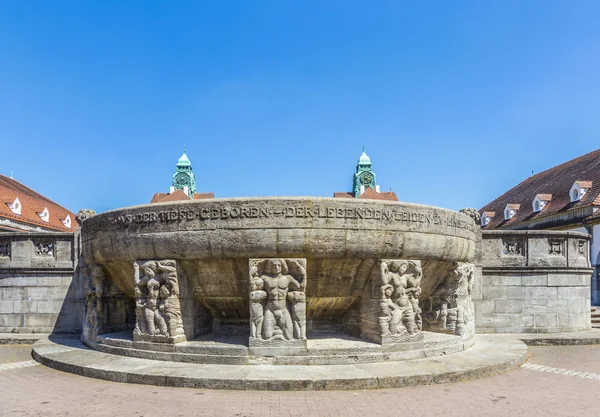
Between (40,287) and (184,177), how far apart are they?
72300 mm

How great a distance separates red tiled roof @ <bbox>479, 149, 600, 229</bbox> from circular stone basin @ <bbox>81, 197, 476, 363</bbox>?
76.3ft

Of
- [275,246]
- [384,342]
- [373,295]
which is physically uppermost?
[275,246]

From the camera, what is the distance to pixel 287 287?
25.8 ft

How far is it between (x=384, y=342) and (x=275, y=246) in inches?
95.6

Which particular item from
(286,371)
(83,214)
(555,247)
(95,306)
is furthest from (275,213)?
(555,247)

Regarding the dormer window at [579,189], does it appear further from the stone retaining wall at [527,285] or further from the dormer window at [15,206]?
the dormer window at [15,206]

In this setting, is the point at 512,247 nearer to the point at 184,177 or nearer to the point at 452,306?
the point at 452,306

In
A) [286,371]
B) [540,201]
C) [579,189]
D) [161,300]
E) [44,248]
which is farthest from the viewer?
[540,201]

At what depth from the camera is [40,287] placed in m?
12.5

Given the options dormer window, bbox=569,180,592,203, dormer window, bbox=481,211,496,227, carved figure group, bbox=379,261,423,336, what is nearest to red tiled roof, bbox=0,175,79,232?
carved figure group, bbox=379,261,423,336

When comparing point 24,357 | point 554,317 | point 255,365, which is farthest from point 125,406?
point 554,317

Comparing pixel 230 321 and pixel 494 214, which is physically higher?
pixel 494 214

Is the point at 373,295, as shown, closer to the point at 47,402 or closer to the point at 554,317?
the point at 47,402

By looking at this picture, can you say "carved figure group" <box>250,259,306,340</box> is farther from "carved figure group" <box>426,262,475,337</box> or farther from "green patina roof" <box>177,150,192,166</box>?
"green patina roof" <box>177,150,192,166</box>
